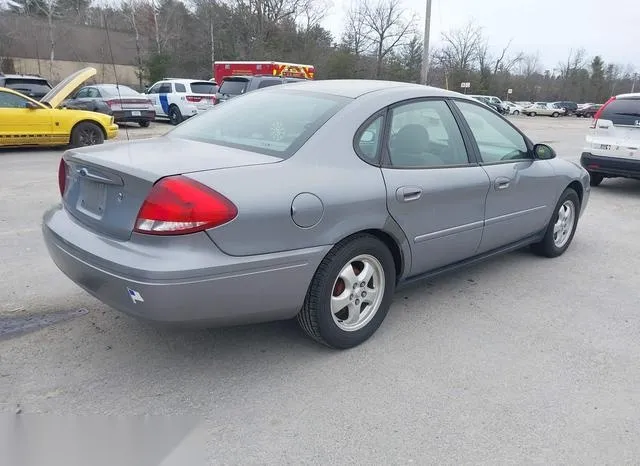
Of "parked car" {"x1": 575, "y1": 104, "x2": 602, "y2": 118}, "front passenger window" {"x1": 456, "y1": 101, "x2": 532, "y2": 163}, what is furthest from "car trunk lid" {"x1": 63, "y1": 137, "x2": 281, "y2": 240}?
"parked car" {"x1": 575, "y1": 104, "x2": 602, "y2": 118}

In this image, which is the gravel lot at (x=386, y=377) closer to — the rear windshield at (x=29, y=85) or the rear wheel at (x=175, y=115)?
the rear windshield at (x=29, y=85)

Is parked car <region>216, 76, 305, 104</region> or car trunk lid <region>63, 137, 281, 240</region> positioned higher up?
parked car <region>216, 76, 305, 104</region>

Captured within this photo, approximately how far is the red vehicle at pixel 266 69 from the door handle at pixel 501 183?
1942 cm

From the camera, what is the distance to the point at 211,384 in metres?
2.86

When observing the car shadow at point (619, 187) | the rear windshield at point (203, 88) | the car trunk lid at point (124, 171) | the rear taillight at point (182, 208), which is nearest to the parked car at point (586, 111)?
the rear windshield at point (203, 88)

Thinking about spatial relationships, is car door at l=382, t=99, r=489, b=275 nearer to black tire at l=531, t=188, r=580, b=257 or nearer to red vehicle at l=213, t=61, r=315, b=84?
black tire at l=531, t=188, r=580, b=257

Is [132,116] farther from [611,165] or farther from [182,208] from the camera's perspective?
[182,208]

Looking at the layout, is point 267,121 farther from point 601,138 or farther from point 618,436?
point 601,138

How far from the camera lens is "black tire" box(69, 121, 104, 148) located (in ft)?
38.2

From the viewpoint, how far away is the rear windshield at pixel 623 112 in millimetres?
8289

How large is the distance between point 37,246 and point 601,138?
8250 mm

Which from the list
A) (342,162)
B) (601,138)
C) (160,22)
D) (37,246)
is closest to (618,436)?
(342,162)

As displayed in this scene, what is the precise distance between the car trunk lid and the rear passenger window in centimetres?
92

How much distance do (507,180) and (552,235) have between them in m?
1.24
